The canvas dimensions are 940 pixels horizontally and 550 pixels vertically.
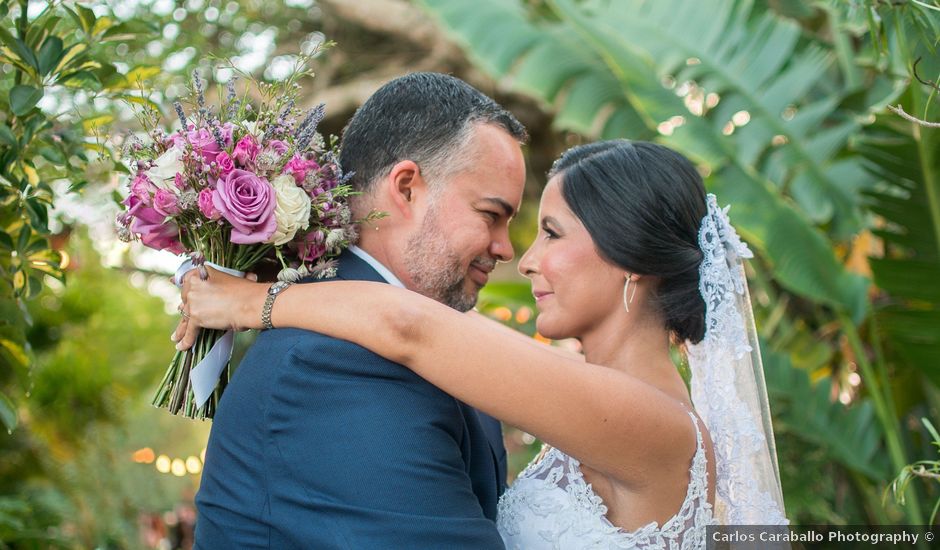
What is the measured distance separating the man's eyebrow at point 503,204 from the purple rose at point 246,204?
0.69 metres

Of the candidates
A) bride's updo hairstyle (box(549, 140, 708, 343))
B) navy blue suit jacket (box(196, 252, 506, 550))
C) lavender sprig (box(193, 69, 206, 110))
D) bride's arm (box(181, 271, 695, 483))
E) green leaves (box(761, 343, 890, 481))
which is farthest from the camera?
green leaves (box(761, 343, 890, 481))

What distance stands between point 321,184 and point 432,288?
46 cm

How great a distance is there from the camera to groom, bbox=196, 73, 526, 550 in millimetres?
2211

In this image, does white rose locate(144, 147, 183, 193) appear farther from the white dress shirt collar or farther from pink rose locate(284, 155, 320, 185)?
the white dress shirt collar

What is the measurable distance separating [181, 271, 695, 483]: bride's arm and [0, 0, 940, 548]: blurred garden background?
0.63 meters

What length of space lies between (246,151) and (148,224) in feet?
1.14

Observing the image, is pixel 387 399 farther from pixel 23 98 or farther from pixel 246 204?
pixel 23 98

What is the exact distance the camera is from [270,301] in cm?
245

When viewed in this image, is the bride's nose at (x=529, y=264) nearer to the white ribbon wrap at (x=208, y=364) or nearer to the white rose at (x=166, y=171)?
the white ribbon wrap at (x=208, y=364)

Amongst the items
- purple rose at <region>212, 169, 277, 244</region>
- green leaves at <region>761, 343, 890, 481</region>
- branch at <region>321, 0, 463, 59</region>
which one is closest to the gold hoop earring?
purple rose at <region>212, 169, 277, 244</region>

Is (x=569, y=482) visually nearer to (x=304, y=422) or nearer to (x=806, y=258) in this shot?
(x=304, y=422)

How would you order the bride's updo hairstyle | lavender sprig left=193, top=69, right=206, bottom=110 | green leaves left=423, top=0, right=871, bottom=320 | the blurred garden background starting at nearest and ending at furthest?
lavender sprig left=193, top=69, right=206, bottom=110 < the bride's updo hairstyle < the blurred garden background < green leaves left=423, top=0, right=871, bottom=320

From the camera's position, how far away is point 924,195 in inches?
182

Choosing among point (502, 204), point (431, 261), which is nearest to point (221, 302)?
point (431, 261)
